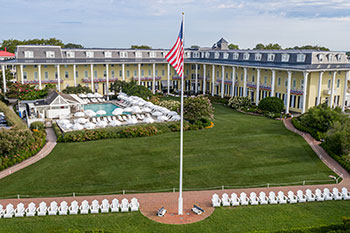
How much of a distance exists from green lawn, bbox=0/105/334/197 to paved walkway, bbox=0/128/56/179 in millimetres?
765

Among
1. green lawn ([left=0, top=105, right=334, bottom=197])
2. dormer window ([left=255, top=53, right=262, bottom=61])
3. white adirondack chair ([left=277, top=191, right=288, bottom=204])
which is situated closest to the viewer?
white adirondack chair ([left=277, top=191, right=288, bottom=204])

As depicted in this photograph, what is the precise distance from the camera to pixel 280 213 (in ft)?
66.2

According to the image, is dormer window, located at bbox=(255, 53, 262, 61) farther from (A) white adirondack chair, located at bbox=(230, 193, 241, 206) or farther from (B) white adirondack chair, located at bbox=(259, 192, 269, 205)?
(A) white adirondack chair, located at bbox=(230, 193, 241, 206)

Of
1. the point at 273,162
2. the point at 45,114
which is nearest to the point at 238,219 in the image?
the point at 273,162

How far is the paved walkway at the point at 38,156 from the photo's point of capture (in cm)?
2720

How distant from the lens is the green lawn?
24.5 metres

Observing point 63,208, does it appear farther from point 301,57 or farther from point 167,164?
point 301,57

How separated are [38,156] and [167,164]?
12.8m

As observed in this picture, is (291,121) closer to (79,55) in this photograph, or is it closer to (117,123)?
(117,123)

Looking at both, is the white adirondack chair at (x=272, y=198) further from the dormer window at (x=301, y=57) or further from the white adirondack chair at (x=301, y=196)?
the dormer window at (x=301, y=57)

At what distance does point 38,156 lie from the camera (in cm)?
3078

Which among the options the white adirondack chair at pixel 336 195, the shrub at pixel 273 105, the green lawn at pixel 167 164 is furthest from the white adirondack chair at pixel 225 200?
the shrub at pixel 273 105

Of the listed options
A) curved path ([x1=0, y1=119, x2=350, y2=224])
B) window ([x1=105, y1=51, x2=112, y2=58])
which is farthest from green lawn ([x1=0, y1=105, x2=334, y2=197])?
window ([x1=105, y1=51, x2=112, y2=58])

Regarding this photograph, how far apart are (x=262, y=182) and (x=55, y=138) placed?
24.0m
